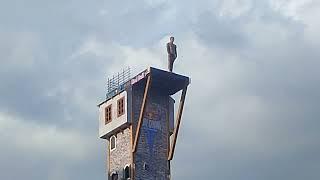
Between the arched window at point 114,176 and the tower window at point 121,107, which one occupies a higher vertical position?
the tower window at point 121,107

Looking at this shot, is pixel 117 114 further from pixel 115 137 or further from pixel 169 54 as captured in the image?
pixel 169 54

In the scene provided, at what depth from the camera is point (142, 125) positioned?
84.8m

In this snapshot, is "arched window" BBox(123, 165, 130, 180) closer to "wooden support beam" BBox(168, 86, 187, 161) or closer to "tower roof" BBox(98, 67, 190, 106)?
"wooden support beam" BBox(168, 86, 187, 161)

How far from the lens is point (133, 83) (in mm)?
86250

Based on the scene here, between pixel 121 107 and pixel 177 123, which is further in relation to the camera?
pixel 177 123

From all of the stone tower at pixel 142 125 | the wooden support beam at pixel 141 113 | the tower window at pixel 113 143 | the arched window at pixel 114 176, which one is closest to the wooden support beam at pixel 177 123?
the stone tower at pixel 142 125

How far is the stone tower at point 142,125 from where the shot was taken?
83938 mm

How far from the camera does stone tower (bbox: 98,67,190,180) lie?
83.9 metres

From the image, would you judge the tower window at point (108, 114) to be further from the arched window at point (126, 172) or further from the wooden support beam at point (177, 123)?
the wooden support beam at point (177, 123)

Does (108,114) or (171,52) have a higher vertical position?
(171,52)

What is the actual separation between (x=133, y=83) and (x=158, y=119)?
5.12m

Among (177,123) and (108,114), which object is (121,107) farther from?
(177,123)

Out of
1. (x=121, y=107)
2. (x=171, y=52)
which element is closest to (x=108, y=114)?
(x=121, y=107)

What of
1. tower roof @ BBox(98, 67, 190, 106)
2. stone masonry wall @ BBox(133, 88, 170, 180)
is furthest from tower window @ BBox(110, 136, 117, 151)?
tower roof @ BBox(98, 67, 190, 106)
